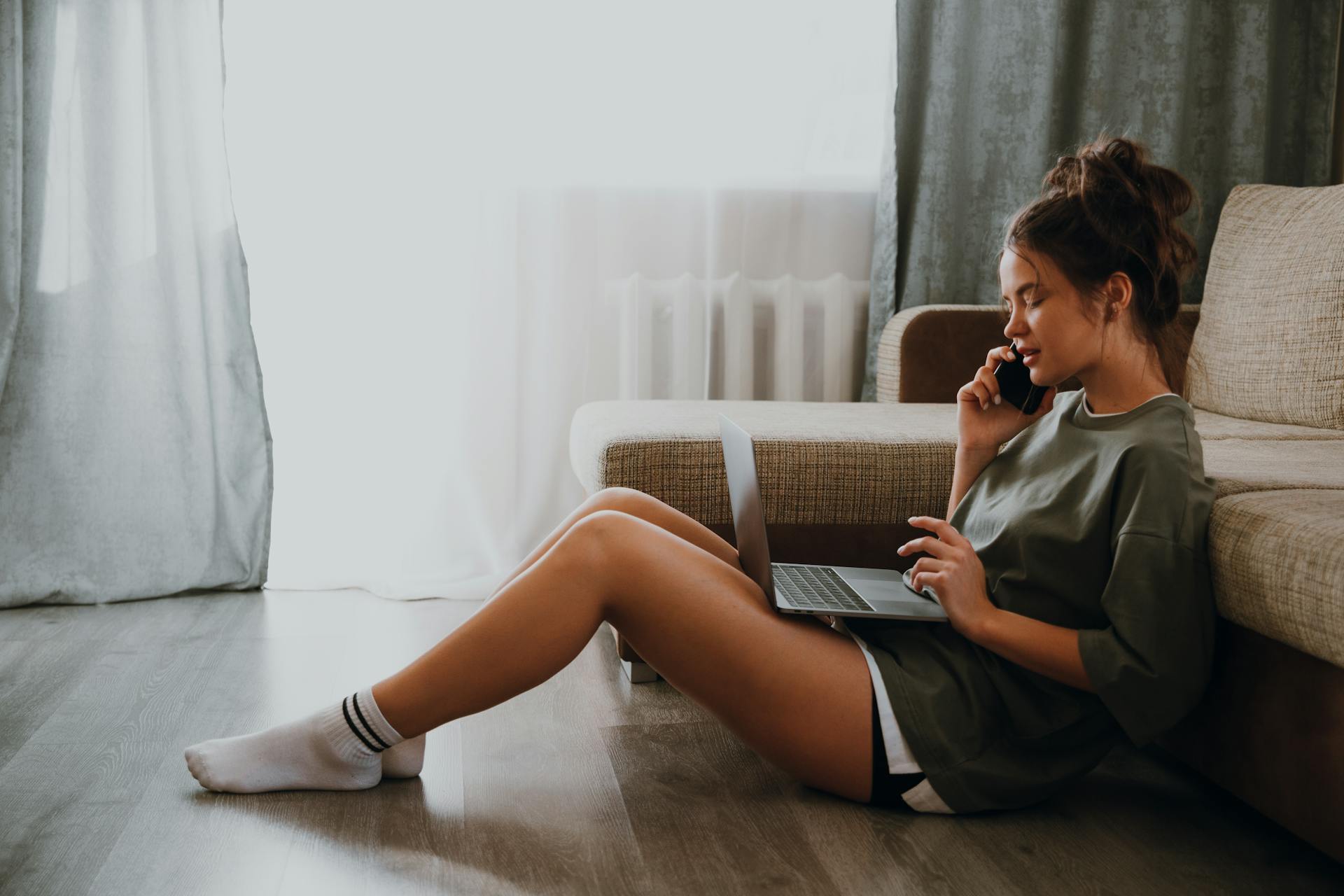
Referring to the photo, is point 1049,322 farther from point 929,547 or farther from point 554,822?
point 554,822

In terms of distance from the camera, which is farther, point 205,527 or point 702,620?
point 205,527

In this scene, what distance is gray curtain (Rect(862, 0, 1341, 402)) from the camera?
2.64m

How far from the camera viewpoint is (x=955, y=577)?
1.25m

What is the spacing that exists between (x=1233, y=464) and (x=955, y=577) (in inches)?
22.1

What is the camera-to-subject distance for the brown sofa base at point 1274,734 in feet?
3.86

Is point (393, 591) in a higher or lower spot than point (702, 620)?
lower

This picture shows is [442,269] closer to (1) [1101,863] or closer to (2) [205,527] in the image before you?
(2) [205,527]

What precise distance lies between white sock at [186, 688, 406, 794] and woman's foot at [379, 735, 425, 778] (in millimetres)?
17

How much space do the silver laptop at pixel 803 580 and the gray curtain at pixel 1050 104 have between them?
4.15ft

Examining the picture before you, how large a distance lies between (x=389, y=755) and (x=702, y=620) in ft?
1.53

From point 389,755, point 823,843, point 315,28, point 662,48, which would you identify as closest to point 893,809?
point 823,843

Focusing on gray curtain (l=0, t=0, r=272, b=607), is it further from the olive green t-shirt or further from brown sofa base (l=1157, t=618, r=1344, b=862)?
brown sofa base (l=1157, t=618, r=1344, b=862)

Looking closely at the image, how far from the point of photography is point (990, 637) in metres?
1.25

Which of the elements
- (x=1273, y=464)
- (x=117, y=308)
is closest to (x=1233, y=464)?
(x=1273, y=464)
